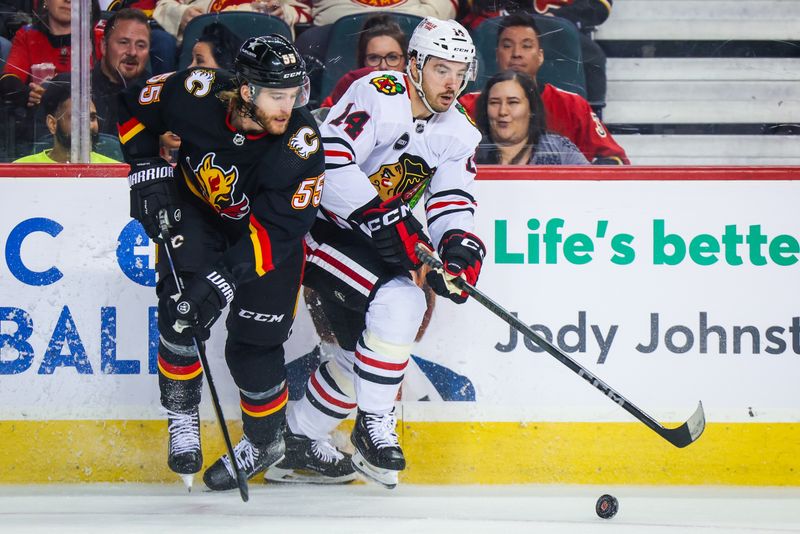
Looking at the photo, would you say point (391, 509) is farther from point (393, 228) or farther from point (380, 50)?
point (380, 50)

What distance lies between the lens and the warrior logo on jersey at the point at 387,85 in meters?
3.24

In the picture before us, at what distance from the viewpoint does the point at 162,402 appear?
325 cm

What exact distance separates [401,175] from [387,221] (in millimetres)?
229

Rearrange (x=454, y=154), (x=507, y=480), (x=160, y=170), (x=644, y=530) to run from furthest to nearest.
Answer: (x=507, y=480), (x=454, y=154), (x=160, y=170), (x=644, y=530)

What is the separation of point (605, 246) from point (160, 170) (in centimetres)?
134

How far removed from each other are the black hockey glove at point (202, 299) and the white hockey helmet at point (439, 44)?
80 cm

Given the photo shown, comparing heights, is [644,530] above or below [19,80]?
below

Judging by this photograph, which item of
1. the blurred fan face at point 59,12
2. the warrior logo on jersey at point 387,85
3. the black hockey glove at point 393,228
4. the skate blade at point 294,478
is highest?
the blurred fan face at point 59,12

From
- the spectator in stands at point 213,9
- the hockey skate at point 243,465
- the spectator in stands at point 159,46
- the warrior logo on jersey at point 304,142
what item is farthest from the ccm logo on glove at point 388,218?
the spectator in stands at point 159,46

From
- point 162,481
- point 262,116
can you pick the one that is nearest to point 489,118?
point 262,116

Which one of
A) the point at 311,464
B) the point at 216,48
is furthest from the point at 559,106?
the point at 311,464

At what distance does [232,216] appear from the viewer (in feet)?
10.3

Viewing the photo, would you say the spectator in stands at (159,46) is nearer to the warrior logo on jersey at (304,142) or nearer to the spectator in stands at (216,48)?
the spectator in stands at (216,48)

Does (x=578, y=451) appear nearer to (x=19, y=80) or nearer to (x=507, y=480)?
(x=507, y=480)
